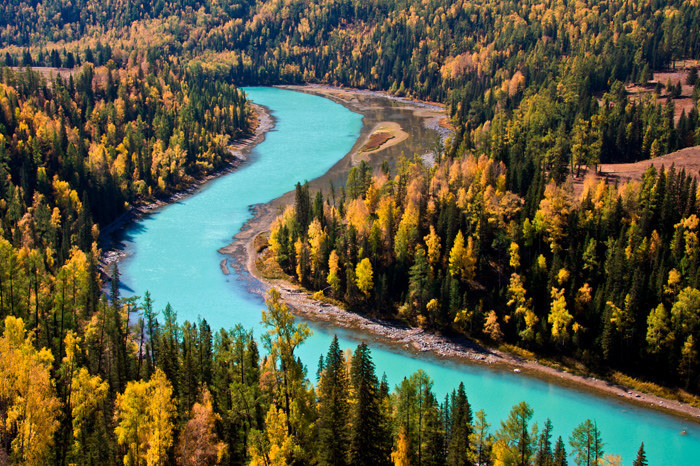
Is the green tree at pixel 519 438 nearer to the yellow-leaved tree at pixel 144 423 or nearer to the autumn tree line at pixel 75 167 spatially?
the yellow-leaved tree at pixel 144 423

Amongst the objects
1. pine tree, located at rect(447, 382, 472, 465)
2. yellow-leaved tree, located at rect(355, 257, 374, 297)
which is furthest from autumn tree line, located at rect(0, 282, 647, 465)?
yellow-leaved tree, located at rect(355, 257, 374, 297)

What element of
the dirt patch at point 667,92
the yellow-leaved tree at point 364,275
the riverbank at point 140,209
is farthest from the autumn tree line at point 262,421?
the dirt patch at point 667,92

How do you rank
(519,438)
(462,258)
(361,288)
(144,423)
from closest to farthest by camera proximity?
(519,438), (144,423), (462,258), (361,288)

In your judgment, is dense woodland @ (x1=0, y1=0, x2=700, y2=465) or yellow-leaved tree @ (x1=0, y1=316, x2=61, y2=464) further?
dense woodland @ (x1=0, y1=0, x2=700, y2=465)

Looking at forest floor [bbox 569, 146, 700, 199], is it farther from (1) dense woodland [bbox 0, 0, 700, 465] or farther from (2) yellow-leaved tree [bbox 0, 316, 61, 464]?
(2) yellow-leaved tree [bbox 0, 316, 61, 464]

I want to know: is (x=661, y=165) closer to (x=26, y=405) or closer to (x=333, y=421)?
(x=333, y=421)

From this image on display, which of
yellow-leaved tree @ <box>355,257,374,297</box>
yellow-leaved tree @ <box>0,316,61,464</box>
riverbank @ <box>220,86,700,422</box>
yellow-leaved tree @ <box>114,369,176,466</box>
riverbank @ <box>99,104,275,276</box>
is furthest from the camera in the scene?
riverbank @ <box>99,104,275,276</box>

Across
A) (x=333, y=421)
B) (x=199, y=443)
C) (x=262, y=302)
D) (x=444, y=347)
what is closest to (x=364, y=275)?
(x=444, y=347)
